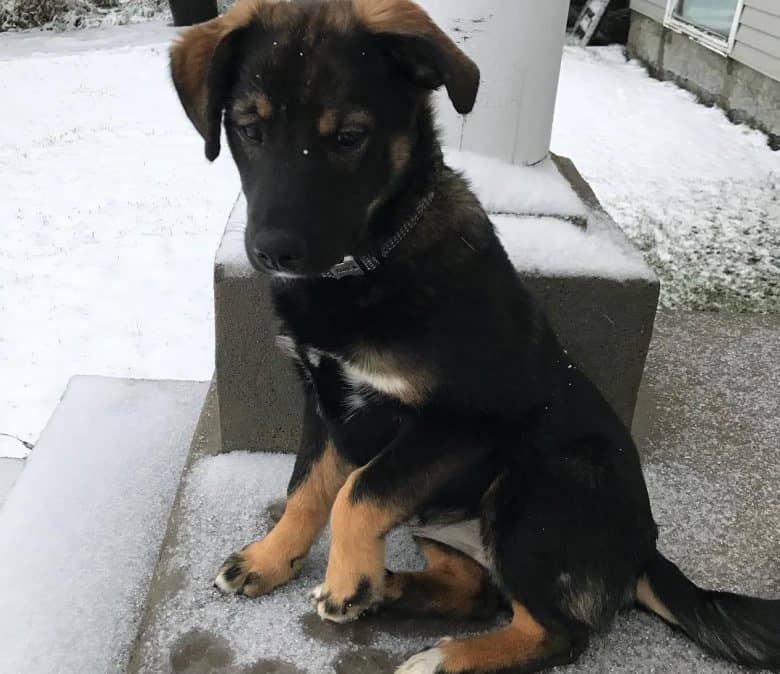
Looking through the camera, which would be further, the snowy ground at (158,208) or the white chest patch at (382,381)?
the snowy ground at (158,208)

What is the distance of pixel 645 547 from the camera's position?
2.07 m

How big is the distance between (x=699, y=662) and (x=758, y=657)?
0.17m

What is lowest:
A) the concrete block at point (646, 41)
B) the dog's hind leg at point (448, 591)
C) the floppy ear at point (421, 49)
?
the concrete block at point (646, 41)

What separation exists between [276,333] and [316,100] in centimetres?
106

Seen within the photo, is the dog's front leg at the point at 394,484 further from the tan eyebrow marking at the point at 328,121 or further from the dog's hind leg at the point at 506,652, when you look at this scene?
the tan eyebrow marking at the point at 328,121

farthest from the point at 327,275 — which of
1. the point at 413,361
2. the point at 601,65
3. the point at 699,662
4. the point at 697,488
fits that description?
the point at 601,65

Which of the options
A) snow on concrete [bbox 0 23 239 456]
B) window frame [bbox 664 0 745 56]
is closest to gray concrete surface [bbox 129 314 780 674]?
snow on concrete [bbox 0 23 239 456]

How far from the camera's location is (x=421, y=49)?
1786 mm

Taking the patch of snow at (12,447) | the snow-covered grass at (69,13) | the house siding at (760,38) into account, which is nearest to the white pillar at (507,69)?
the patch of snow at (12,447)

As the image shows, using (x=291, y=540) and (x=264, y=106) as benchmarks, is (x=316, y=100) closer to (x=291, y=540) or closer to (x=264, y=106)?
(x=264, y=106)

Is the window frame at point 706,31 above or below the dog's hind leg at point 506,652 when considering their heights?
below

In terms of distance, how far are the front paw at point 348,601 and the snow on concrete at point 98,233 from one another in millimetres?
2834

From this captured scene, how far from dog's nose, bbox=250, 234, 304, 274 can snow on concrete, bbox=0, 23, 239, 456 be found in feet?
10.5

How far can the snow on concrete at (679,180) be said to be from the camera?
524 centimetres
